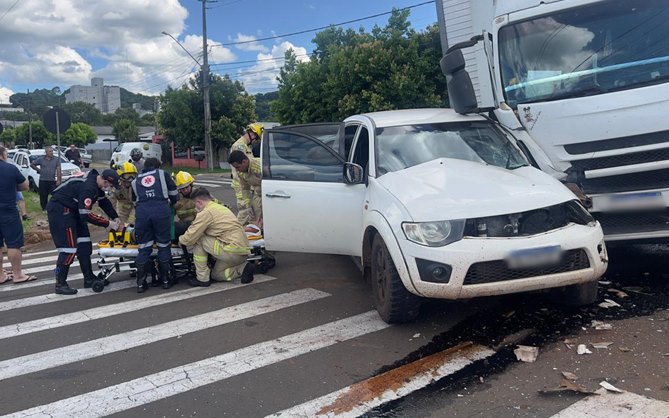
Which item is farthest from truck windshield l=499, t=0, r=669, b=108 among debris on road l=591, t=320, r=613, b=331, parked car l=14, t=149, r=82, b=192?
parked car l=14, t=149, r=82, b=192

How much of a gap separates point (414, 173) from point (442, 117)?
3.94 feet

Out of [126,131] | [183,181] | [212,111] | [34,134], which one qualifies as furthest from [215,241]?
[34,134]

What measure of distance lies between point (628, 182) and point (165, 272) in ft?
17.5

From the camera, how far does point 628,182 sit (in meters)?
5.60

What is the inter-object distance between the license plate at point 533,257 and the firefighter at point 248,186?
15.6 ft

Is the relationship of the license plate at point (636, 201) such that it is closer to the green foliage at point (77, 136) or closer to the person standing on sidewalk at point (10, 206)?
the person standing on sidewalk at point (10, 206)

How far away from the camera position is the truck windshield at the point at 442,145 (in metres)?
5.57

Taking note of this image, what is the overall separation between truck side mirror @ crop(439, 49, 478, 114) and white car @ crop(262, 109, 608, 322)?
0.17m

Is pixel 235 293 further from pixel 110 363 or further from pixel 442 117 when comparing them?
pixel 442 117

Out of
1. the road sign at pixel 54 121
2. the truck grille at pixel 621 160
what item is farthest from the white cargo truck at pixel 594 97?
the road sign at pixel 54 121

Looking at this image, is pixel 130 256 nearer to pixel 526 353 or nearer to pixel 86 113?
pixel 526 353

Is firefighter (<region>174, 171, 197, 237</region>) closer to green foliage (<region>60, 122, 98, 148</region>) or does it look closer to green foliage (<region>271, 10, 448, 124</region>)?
green foliage (<region>271, 10, 448, 124</region>)

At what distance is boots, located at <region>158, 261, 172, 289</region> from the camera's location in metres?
6.83

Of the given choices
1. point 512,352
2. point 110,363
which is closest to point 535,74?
point 512,352
